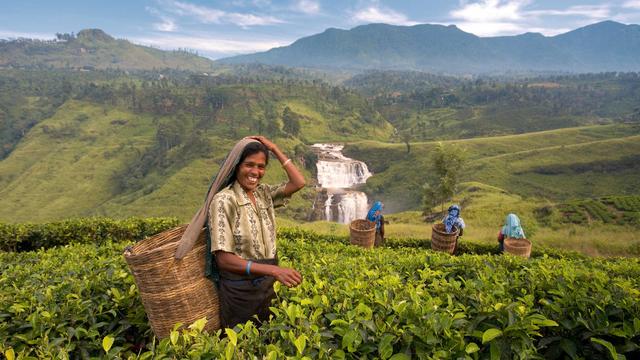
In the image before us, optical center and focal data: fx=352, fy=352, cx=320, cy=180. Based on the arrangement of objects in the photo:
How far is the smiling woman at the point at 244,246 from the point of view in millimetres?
3002

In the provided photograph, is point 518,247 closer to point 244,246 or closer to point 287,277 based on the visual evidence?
point 287,277

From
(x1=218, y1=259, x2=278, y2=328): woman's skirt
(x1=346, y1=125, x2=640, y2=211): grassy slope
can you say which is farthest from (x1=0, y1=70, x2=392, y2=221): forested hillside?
(x1=218, y1=259, x2=278, y2=328): woman's skirt

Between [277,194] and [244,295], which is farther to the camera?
[277,194]

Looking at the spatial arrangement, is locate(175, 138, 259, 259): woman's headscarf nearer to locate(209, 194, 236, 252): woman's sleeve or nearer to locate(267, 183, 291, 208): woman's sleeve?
locate(209, 194, 236, 252): woman's sleeve

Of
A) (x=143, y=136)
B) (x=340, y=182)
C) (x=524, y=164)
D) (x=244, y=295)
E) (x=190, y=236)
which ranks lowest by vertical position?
(x=340, y=182)

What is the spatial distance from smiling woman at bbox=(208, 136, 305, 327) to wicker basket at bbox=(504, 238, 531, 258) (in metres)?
8.71

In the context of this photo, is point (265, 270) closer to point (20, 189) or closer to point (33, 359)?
point (33, 359)

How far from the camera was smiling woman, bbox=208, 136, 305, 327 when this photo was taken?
3002 mm

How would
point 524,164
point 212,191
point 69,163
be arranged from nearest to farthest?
point 212,191 → point 524,164 → point 69,163

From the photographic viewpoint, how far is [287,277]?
9.88 feet

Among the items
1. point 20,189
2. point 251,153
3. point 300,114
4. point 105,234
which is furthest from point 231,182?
point 300,114

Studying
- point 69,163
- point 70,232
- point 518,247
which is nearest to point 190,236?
point 518,247

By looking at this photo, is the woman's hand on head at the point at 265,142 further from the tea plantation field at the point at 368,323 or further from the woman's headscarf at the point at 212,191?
the tea plantation field at the point at 368,323

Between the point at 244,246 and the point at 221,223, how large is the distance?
→ 13.9 inches
